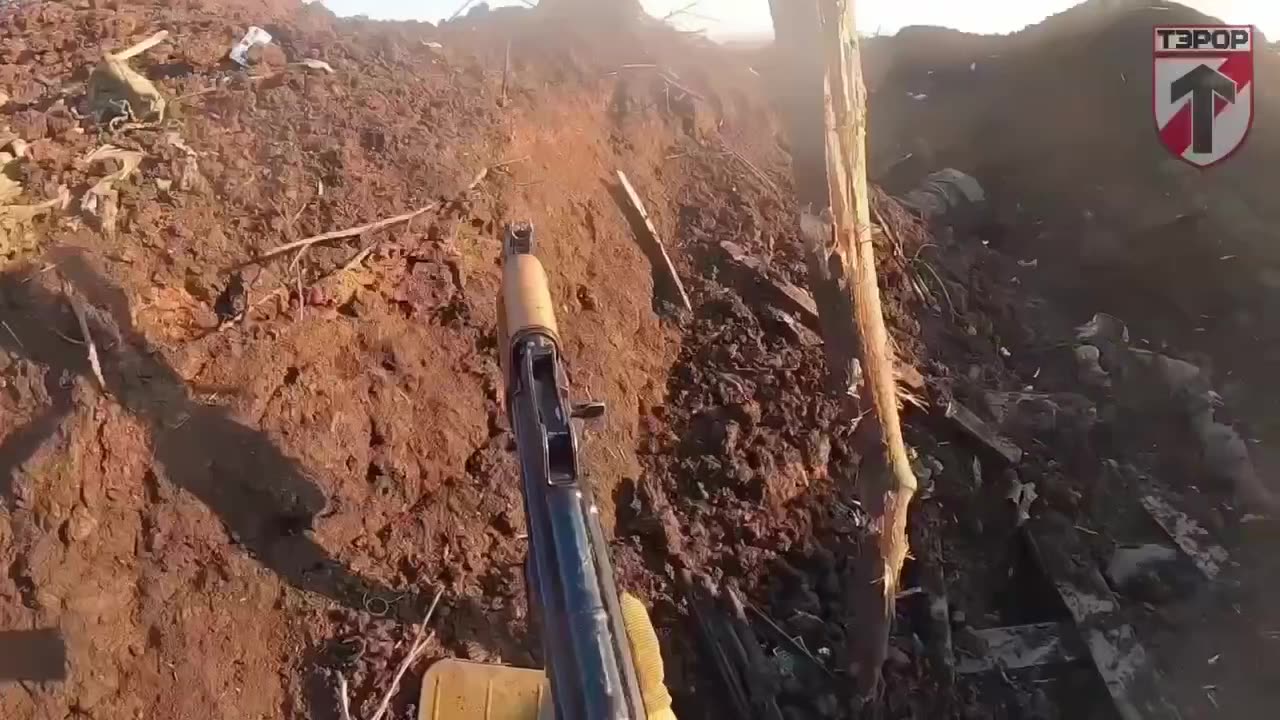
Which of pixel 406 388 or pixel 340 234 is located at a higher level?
pixel 340 234

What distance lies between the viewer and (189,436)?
2898 mm

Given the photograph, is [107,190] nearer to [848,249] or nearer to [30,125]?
[30,125]

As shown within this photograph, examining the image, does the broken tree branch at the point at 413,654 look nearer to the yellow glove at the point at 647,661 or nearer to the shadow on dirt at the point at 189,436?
the shadow on dirt at the point at 189,436

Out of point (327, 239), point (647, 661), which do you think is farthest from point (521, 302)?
point (327, 239)

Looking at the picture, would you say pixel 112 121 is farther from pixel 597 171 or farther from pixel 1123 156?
pixel 1123 156

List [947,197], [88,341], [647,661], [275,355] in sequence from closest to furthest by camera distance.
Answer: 1. [647,661]
2. [88,341]
3. [275,355]
4. [947,197]

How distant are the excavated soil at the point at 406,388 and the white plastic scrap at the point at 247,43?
0.19 ft

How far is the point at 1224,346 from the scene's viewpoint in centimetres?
566

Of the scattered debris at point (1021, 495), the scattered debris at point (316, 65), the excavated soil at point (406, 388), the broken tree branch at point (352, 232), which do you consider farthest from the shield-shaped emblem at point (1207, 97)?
the scattered debris at point (316, 65)

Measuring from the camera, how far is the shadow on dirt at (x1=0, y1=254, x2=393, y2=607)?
2854mm

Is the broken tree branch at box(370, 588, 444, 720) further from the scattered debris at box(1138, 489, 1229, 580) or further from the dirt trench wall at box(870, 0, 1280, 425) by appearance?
the dirt trench wall at box(870, 0, 1280, 425)

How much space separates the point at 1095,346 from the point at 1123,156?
255 centimetres

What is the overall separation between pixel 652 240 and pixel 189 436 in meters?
2.23

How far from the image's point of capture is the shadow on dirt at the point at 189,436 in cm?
285
